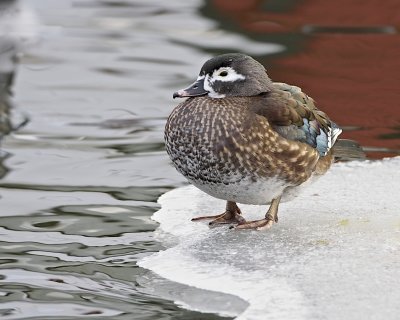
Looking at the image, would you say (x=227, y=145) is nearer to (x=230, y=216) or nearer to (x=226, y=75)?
(x=226, y=75)

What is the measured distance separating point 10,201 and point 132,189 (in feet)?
2.10

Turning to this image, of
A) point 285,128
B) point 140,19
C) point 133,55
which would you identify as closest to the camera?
point 285,128

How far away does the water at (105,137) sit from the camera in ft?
15.3

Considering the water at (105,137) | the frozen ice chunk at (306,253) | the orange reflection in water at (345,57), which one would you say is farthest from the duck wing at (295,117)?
the orange reflection in water at (345,57)

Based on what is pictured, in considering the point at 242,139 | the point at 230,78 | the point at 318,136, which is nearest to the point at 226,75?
the point at 230,78

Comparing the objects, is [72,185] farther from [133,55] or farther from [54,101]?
[133,55]

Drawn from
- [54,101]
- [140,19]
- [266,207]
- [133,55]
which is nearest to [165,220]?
[266,207]

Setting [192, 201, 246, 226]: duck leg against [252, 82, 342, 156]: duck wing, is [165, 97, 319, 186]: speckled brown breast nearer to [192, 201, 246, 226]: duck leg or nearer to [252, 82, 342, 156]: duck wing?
[252, 82, 342, 156]: duck wing

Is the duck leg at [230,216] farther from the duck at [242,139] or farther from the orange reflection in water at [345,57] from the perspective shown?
the orange reflection in water at [345,57]

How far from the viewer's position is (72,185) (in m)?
Result: 6.24

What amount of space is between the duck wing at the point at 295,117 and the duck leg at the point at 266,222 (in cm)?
31

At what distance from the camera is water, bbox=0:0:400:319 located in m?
4.67

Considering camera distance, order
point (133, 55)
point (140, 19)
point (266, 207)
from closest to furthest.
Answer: point (266, 207), point (133, 55), point (140, 19)

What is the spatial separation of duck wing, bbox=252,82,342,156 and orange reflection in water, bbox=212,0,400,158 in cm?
125
